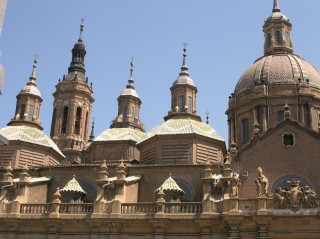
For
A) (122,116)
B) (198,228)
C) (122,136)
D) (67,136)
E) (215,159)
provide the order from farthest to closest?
1. (67,136)
2. (122,116)
3. (122,136)
4. (215,159)
5. (198,228)

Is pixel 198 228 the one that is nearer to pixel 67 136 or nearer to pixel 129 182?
pixel 129 182

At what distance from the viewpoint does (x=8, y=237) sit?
123 ft

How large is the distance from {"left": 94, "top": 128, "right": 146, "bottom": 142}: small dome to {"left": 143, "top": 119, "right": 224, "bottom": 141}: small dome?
→ 176 inches

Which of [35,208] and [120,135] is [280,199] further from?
[120,135]

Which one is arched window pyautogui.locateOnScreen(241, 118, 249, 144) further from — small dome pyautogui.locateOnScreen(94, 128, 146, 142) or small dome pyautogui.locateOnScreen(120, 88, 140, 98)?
small dome pyautogui.locateOnScreen(120, 88, 140, 98)

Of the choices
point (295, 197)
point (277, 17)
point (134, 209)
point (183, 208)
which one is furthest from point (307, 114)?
point (134, 209)

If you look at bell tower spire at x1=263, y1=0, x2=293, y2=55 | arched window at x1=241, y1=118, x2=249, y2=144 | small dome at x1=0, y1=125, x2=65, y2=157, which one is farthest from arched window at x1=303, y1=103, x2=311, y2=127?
small dome at x1=0, y1=125, x2=65, y2=157

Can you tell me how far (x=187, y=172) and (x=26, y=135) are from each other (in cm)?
1720

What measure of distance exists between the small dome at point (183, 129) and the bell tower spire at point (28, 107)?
43.5 ft

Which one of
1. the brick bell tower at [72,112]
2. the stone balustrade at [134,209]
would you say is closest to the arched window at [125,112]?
the brick bell tower at [72,112]

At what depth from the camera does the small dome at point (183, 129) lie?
44.4m

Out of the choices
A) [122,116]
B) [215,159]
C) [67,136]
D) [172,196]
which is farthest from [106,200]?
[67,136]

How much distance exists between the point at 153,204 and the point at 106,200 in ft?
11.5

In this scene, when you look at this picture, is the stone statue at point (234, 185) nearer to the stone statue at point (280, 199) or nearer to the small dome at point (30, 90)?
the stone statue at point (280, 199)
